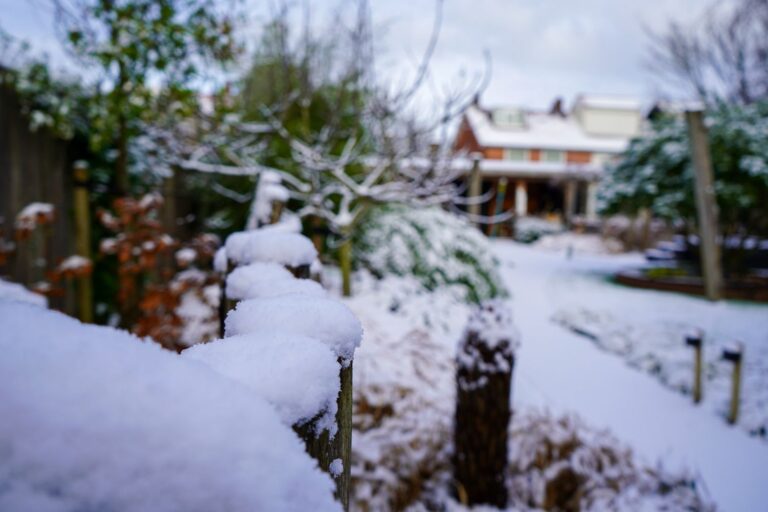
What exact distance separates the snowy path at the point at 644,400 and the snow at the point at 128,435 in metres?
3.44

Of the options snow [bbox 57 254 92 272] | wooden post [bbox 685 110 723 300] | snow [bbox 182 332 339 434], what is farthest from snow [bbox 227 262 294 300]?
wooden post [bbox 685 110 723 300]

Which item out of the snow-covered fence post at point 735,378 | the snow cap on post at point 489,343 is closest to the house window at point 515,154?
the snow-covered fence post at point 735,378

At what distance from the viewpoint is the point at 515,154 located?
2489 centimetres

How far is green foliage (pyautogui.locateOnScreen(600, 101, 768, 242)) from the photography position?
320 inches

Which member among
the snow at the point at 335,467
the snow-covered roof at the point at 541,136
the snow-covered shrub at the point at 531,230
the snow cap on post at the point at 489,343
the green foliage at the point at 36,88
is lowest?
the snow cap on post at the point at 489,343

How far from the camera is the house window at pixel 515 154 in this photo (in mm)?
24812

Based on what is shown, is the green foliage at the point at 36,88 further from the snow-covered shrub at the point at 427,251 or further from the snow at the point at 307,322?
the snow at the point at 307,322

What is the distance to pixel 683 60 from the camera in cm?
1395

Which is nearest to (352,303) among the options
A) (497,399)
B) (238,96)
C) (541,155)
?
(497,399)

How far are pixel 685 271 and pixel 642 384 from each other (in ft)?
20.6

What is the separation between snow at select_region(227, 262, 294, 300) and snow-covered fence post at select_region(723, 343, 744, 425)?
13.7 feet

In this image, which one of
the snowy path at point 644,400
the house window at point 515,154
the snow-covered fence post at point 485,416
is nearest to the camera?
the snow-covered fence post at point 485,416

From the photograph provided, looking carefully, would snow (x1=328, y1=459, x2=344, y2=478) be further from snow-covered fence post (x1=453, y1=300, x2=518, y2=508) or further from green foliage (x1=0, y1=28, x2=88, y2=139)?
green foliage (x1=0, y1=28, x2=88, y2=139)

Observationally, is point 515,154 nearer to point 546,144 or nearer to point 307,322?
point 546,144
